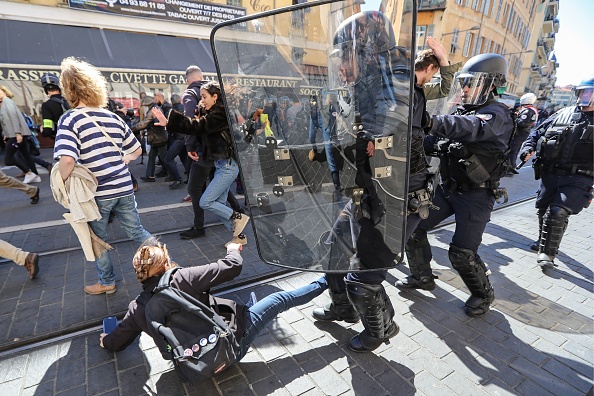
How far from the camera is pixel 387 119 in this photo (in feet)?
4.60

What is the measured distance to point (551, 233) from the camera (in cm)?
354

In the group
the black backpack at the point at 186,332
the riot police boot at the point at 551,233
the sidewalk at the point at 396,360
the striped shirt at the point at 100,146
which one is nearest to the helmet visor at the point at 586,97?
the riot police boot at the point at 551,233

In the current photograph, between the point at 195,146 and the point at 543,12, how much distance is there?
193 ft

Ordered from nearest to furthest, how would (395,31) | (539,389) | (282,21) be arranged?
1. (395,31)
2. (282,21)
3. (539,389)

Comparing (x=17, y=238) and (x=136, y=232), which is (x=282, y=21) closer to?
(x=136, y=232)

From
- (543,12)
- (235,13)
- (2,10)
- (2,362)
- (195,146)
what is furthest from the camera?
(543,12)

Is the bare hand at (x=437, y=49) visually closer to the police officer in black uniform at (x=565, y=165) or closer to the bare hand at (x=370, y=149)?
the bare hand at (x=370, y=149)

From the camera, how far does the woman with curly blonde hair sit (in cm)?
231

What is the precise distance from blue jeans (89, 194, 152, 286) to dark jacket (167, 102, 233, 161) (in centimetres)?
85

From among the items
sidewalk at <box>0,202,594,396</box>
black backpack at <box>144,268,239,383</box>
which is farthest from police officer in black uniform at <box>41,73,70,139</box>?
black backpack at <box>144,268,239,383</box>

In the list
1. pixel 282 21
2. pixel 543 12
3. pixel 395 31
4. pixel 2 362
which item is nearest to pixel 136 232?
pixel 2 362

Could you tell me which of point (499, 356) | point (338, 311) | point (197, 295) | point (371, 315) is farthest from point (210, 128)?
point (499, 356)

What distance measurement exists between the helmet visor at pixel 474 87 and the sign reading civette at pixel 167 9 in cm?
1296

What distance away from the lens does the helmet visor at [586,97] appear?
3.25 m
